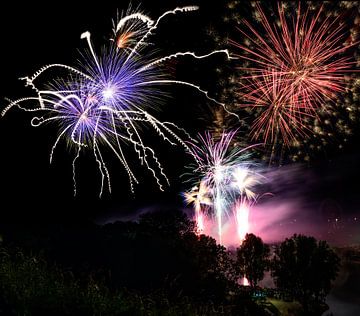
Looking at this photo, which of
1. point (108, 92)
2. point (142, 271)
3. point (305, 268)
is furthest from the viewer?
point (305, 268)

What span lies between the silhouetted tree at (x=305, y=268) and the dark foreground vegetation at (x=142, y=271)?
17cm

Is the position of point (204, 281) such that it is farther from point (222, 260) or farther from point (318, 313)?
point (318, 313)

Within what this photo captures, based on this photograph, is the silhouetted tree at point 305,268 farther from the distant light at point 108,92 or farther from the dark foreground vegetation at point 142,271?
the distant light at point 108,92

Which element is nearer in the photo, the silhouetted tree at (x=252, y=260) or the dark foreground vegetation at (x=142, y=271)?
the dark foreground vegetation at (x=142, y=271)

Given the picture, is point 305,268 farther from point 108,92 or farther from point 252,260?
point 108,92

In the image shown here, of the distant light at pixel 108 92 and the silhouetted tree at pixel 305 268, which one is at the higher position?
the distant light at pixel 108 92

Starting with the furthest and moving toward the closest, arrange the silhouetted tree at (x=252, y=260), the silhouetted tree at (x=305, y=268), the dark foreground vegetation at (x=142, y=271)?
A: the silhouetted tree at (x=252, y=260), the silhouetted tree at (x=305, y=268), the dark foreground vegetation at (x=142, y=271)

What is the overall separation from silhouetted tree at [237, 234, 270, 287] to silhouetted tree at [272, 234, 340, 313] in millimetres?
2408

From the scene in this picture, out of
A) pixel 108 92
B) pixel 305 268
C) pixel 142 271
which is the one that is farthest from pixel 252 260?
pixel 108 92

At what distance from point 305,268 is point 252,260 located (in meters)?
10.9

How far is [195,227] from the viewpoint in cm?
6719

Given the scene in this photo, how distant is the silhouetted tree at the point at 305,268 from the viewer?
67.1 meters

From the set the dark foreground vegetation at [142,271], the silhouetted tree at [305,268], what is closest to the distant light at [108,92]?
the dark foreground vegetation at [142,271]

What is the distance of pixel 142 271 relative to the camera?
91.2 ft
